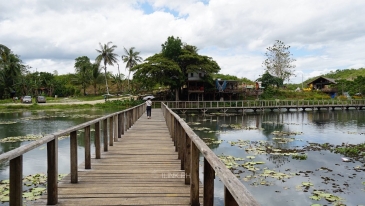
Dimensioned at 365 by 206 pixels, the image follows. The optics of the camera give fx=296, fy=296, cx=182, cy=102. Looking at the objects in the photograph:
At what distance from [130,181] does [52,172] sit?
55.0 inches

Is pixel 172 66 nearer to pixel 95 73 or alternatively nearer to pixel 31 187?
pixel 95 73

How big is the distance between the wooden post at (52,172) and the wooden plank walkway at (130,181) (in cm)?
12

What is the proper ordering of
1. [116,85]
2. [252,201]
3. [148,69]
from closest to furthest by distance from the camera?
[252,201]
[148,69]
[116,85]

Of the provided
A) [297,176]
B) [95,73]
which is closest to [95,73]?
[95,73]

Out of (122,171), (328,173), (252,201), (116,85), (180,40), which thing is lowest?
(328,173)

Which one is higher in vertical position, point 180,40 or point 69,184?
point 180,40

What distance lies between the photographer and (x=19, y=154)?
2654mm

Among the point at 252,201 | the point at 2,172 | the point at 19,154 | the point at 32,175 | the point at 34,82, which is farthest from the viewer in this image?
the point at 34,82

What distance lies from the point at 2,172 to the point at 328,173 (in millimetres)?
11605

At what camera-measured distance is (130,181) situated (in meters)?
4.57

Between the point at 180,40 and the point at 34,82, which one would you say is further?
the point at 34,82

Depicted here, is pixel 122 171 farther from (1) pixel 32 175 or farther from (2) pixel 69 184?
(1) pixel 32 175

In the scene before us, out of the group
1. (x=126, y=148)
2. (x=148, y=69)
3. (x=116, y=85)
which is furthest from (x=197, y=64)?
(x=126, y=148)

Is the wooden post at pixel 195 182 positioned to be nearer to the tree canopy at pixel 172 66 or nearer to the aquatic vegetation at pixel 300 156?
the aquatic vegetation at pixel 300 156
